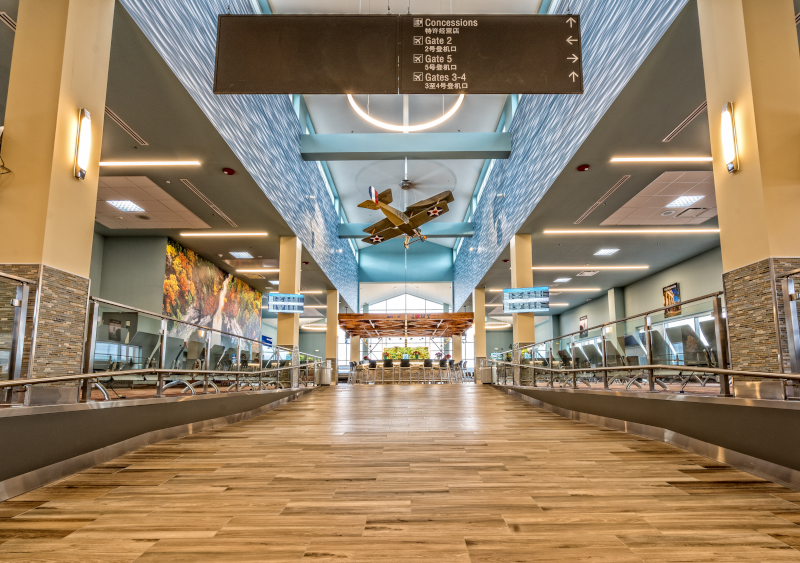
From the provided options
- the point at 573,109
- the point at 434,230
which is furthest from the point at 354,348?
the point at 573,109

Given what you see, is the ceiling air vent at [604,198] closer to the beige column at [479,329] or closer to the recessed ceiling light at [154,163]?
the recessed ceiling light at [154,163]

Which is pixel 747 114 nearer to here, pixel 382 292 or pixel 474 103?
pixel 474 103

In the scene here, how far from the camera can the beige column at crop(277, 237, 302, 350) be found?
10641 mm

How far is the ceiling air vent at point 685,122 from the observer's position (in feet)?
18.8

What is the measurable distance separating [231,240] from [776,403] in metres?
10.8

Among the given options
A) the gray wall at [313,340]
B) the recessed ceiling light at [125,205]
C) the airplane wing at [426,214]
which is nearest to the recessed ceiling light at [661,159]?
the airplane wing at [426,214]

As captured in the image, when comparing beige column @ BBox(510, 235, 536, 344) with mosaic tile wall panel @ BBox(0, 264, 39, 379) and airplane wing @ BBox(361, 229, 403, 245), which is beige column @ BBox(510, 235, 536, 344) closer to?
airplane wing @ BBox(361, 229, 403, 245)

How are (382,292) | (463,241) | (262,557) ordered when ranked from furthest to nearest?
(382,292), (463,241), (262,557)

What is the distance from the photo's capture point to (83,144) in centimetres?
353

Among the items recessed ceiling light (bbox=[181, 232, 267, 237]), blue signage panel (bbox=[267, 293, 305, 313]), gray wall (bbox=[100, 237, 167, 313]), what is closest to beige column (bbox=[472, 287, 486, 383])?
blue signage panel (bbox=[267, 293, 305, 313])

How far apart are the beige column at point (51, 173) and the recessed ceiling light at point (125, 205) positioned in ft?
19.4

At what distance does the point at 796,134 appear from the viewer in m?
3.48

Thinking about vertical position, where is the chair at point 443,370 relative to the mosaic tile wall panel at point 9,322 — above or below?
below

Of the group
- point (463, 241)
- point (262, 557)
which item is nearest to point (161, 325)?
point (262, 557)
